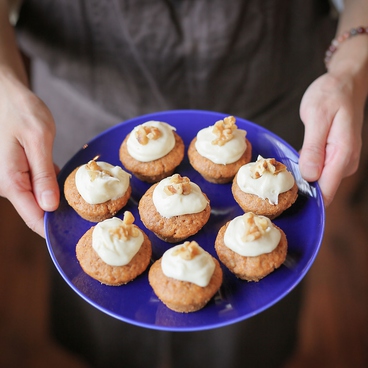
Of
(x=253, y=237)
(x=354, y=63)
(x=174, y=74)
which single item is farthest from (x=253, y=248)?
(x=354, y=63)

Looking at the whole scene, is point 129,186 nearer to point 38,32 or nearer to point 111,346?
point 38,32

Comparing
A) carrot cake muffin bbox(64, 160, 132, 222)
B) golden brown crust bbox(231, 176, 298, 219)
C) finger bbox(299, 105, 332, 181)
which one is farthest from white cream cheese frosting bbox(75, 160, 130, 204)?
finger bbox(299, 105, 332, 181)

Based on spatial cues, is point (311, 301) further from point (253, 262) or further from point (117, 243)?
point (117, 243)

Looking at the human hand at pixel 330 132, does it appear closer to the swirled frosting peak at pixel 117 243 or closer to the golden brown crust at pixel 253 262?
the golden brown crust at pixel 253 262

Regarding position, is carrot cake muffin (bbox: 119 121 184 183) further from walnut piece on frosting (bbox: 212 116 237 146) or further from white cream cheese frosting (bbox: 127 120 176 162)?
walnut piece on frosting (bbox: 212 116 237 146)

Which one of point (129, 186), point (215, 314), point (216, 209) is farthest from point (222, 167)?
point (215, 314)
